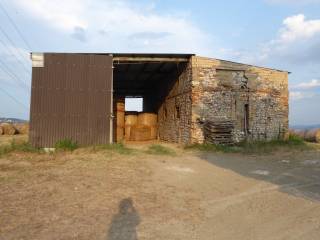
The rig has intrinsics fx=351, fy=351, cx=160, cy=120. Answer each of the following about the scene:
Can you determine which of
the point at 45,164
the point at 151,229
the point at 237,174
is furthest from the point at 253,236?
the point at 45,164

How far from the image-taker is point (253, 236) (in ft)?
16.2

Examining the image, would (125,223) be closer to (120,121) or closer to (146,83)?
(120,121)

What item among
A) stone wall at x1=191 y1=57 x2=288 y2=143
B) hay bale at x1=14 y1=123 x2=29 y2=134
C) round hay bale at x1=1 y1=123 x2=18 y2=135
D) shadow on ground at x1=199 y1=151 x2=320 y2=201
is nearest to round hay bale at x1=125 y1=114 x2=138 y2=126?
stone wall at x1=191 y1=57 x2=288 y2=143

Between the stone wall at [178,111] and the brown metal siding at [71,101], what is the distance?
4020mm

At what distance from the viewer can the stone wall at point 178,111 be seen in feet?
55.2

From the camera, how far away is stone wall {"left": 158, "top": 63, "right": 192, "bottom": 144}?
662 inches

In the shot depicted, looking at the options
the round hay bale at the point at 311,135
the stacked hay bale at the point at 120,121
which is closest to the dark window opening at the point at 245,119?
the round hay bale at the point at 311,135

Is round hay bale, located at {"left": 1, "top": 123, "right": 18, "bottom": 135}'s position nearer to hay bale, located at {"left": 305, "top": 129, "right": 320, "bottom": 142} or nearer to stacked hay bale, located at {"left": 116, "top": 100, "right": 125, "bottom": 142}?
stacked hay bale, located at {"left": 116, "top": 100, "right": 125, "bottom": 142}

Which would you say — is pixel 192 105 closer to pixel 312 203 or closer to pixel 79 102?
pixel 79 102

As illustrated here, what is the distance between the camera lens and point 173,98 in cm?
1917

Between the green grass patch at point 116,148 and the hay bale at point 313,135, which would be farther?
the hay bale at point 313,135

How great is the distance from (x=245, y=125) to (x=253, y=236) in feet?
42.1

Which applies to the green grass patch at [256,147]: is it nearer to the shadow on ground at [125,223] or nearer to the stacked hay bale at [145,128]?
the stacked hay bale at [145,128]

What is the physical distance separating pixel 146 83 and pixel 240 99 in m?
9.34
